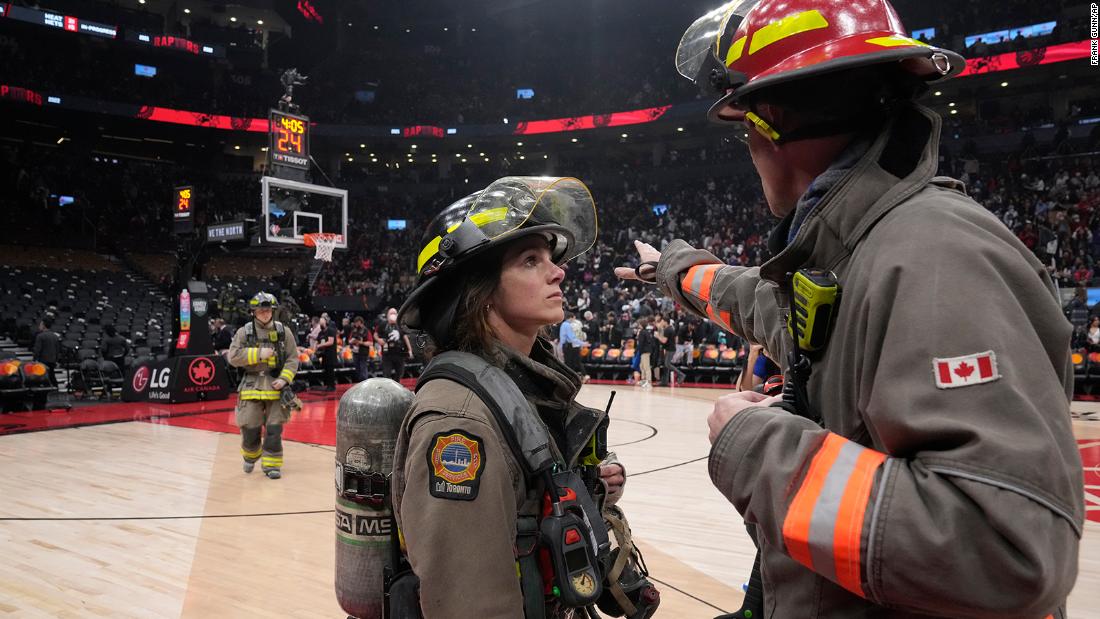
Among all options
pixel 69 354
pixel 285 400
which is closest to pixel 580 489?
pixel 285 400

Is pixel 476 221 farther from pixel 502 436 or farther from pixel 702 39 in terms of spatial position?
pixel 702 39

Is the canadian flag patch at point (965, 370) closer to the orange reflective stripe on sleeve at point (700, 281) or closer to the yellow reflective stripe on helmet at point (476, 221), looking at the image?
the yellow reflective stripe on helmet at point (476, 221)

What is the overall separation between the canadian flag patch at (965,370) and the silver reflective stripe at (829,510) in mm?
147

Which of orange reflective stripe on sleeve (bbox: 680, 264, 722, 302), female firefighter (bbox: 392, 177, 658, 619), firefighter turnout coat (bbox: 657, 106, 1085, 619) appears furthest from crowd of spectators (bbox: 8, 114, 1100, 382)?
firefighter turnout coat (bbox: 657, 106, 1085, 619)

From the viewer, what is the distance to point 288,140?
19156 millimetres

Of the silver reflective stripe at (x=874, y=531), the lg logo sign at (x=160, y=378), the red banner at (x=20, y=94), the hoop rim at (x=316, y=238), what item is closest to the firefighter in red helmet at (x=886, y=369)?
the silver reflective stripe at (x=874, y=531)

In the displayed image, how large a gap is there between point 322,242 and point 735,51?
1948 centimetres

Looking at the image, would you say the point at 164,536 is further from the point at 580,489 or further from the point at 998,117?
the point at 998,117

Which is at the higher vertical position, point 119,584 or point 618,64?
point 618,64

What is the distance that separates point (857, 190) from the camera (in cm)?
112

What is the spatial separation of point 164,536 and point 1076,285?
19508 mm

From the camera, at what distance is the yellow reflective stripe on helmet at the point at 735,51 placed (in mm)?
1317

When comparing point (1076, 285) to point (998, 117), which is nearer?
point (1076, 285)

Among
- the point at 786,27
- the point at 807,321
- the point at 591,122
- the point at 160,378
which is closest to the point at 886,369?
the point at 807,321
